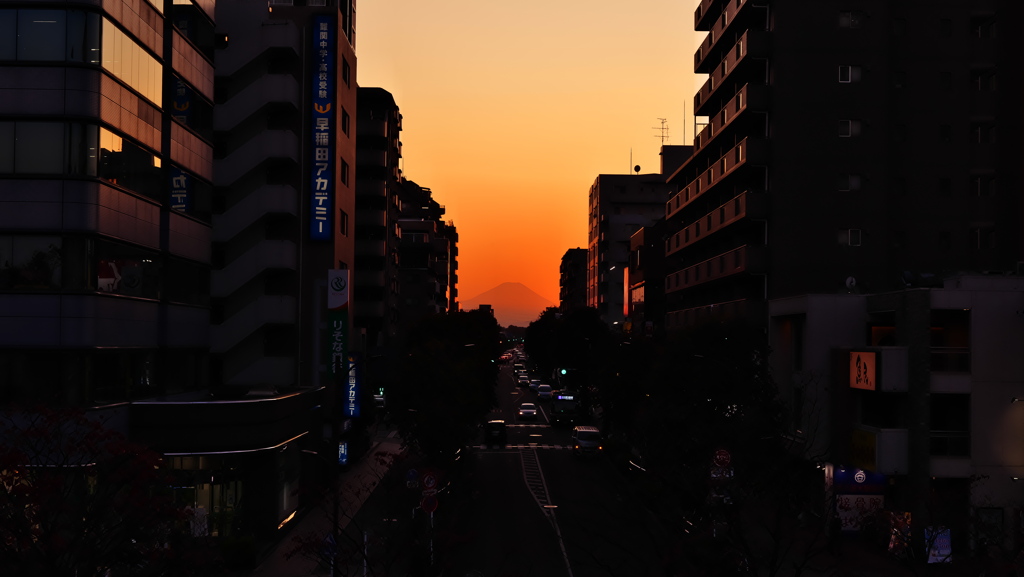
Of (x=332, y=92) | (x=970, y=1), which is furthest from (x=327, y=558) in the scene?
(x=970, y=1)

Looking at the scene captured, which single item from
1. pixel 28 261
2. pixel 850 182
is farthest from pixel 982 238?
pixel 28 261

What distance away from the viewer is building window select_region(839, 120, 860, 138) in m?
57.9

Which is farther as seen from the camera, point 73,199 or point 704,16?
point 704,16

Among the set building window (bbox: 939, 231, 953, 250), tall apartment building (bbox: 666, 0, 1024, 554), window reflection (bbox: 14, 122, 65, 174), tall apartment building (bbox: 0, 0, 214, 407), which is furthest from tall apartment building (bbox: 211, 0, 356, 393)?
building window (bbox: 939, 231, 953, 250)

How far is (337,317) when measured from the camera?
52.8m

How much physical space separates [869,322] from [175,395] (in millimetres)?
28965

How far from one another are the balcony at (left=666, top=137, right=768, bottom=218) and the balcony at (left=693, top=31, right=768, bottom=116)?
A: 4.80m

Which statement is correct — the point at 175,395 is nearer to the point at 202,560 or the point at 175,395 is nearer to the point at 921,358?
the point at 202,560

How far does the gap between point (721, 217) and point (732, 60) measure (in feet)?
32.4

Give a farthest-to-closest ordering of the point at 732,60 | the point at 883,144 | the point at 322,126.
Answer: the point at 732,60 → the point at 883,144 → the point at 322,126

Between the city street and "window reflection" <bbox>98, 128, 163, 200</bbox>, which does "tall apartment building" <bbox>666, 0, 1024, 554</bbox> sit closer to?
the city street

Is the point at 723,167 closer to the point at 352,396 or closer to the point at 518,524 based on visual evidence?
the point at 352,396

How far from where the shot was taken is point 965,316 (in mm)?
38406

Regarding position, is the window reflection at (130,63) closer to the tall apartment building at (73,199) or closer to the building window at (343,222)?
the tall apartment building at (73,199)
